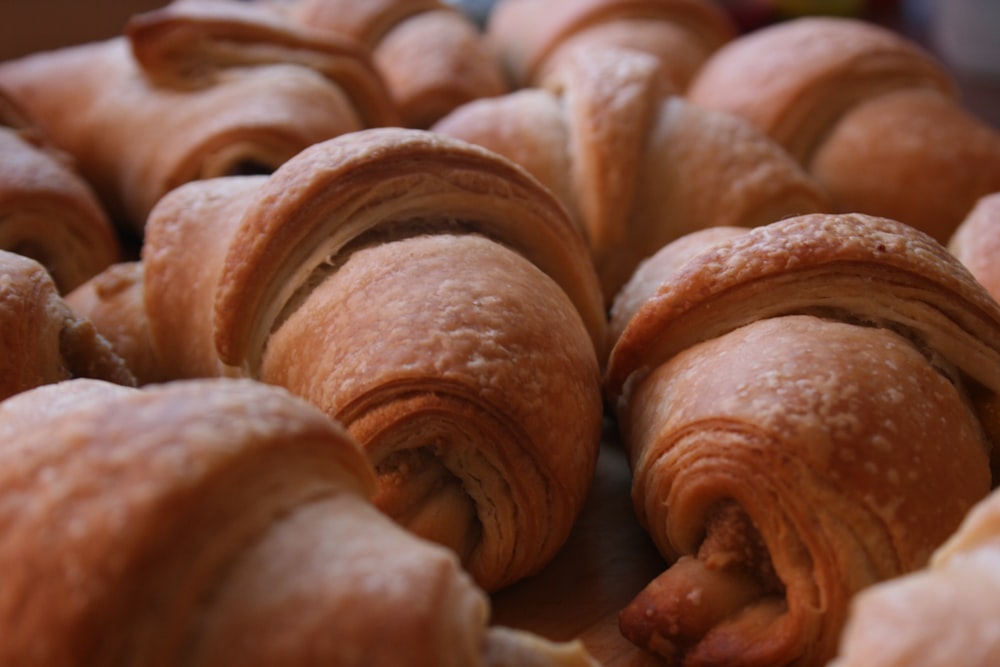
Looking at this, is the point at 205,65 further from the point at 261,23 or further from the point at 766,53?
the point at 766,53

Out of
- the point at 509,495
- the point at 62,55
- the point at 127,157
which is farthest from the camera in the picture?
the point at 62,55

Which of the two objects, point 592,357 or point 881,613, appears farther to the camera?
point 592,357

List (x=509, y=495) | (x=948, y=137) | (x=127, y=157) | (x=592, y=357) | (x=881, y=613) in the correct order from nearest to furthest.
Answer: (x=881, y=613) → (x=509, y=495) → (x=592, y=357) → (x=948, y=137) → (x=127, y=157)

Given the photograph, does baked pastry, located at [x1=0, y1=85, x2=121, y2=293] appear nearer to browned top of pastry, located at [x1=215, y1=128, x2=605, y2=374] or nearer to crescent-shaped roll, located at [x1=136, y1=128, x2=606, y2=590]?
crescent-shaped roll, located at [x1=136, y1=128, x2=606, y2=590]

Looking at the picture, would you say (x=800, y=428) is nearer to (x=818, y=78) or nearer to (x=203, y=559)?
(x=203, y=559)

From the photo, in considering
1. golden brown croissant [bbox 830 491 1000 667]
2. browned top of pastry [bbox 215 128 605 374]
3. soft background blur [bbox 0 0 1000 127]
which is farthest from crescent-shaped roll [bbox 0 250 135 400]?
soft background blur [bbox 0 0 1000 127]

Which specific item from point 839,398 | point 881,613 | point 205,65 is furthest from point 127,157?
point 881,613

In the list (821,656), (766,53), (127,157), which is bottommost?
(127,157)
